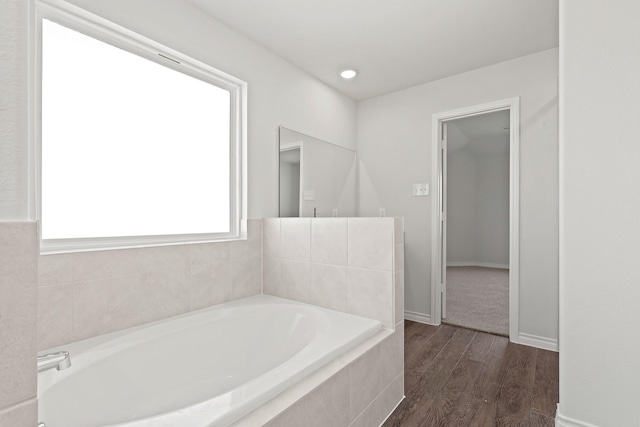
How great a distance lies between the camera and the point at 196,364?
1648 millimetres

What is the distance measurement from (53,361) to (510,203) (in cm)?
293

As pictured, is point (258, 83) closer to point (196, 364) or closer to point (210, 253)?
point (210, 253)

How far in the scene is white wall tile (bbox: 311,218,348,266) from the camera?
1.93m

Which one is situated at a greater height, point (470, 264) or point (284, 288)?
point (284, 288)

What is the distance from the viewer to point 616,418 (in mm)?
1367

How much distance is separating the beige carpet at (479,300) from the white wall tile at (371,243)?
1704mm

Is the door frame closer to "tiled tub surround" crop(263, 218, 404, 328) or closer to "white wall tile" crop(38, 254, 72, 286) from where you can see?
"tiled tub surround" crop(263, 218, 404, 328)

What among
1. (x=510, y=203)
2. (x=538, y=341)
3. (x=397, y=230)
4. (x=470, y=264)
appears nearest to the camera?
(x=397, y=230)

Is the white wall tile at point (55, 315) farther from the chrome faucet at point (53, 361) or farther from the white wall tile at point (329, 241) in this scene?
the white wall tile at point (329, 241)

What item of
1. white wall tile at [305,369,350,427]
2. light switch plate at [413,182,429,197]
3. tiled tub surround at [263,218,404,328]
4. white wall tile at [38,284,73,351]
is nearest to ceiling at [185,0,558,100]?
light switch plate at [413,182,429,197]

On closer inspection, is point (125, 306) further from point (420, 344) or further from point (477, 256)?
point (477, 256)

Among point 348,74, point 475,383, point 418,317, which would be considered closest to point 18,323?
point 475,383

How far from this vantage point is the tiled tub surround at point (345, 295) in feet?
3.87

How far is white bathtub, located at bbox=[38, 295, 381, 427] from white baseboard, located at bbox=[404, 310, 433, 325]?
1.55m
